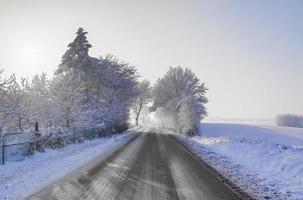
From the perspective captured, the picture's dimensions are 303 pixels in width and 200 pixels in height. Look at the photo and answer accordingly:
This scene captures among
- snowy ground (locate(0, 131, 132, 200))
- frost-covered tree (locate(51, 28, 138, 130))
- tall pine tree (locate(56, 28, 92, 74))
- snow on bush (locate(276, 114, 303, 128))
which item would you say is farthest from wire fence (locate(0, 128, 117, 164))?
snow on bush (locate(276, 114, 303, 128))

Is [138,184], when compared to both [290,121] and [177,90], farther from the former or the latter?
[290,121]

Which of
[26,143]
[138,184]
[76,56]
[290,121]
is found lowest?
[138,184]

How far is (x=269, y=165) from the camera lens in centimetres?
1636

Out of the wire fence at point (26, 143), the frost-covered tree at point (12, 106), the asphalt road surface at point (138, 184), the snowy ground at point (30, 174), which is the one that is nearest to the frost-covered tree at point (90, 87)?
the wire fence at point (26, 143)

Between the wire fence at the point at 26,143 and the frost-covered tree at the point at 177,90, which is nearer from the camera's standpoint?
the wire fence at the point at 26,143

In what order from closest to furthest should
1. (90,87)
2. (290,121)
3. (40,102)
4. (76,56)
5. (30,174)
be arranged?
(30,174) → (40,102) → (76,56) → (90,87) → (290,121)

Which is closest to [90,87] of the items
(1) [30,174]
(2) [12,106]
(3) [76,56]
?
(3) [76,56]

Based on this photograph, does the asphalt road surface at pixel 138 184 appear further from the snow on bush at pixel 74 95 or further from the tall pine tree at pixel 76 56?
the tall pine tree at pixel 76 56

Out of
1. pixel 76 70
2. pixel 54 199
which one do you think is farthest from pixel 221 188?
pixel 76 70

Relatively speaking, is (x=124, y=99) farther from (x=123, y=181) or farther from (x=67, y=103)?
(x=123, y=181)

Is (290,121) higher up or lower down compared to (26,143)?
higher up

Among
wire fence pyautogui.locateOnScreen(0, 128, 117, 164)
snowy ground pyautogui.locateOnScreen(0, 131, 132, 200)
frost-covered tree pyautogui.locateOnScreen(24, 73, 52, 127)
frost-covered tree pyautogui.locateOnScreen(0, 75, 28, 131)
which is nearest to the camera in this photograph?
snowy ground pyautogui.locateOnScreen(0, 131, 132, 200)

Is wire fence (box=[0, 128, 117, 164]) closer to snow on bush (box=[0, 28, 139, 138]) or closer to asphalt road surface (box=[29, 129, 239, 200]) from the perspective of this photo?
snow on bush (box=[0, 28, 139, 138])

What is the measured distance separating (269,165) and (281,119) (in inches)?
5035
